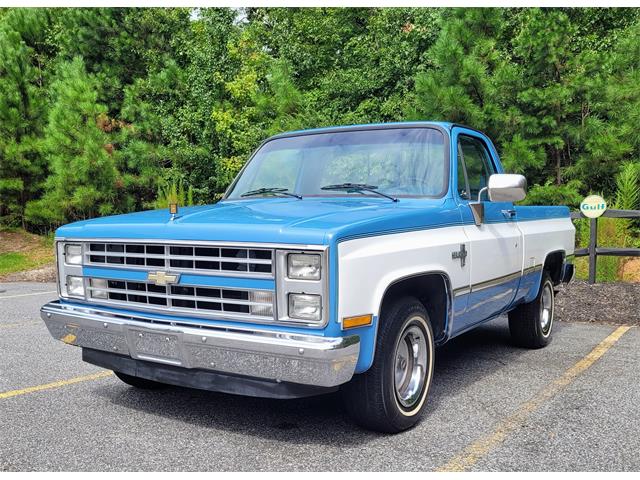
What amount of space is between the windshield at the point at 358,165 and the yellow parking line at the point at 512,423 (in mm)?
1623

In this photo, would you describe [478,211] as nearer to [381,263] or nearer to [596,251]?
[381,263]

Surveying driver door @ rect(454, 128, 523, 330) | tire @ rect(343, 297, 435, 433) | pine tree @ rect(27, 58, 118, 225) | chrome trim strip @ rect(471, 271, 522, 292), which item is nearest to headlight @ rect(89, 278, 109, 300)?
tire @ rect(343, 297, 435, 433)

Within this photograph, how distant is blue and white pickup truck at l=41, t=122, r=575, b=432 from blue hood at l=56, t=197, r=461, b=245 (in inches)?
0.5

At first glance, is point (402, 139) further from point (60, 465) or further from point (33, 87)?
point (33, 87)

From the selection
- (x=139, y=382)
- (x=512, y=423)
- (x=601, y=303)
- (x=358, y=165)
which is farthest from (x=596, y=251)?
(x=139, y=382)

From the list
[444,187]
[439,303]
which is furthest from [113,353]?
[444,187]

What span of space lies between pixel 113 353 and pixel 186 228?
104 cm

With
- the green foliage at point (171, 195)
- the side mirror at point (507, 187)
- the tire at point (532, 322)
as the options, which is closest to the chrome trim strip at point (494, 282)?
the side mirror at point (507, 187)

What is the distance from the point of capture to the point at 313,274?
3367 mm

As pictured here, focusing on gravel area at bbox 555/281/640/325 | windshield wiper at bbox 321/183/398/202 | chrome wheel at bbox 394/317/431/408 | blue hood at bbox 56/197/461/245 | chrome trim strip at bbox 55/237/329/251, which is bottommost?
gravel area at bbox 555/281/640/325

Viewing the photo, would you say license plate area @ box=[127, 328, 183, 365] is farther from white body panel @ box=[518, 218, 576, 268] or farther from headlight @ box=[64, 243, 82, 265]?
white body panel @ box=[518, 218, 576, 268]

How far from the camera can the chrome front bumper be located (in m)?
3.29

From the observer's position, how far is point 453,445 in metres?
3.75

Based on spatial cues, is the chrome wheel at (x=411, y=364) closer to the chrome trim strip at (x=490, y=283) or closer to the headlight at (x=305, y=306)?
the chrome trim strip at (x=490, y=283)
